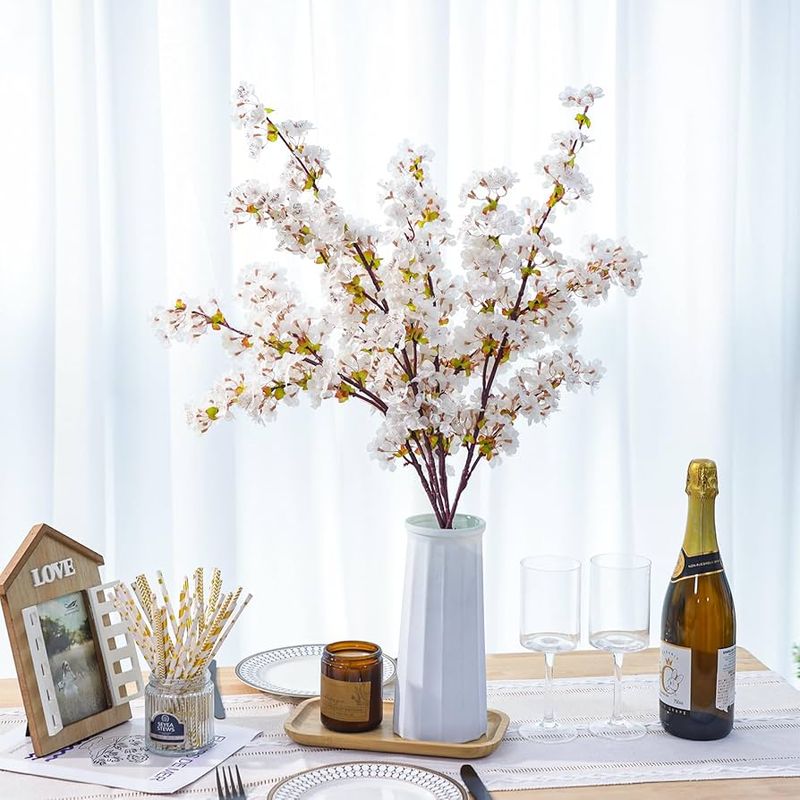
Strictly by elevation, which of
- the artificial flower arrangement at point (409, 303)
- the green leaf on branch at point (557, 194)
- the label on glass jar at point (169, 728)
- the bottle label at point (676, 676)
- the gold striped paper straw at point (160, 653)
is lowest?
the label on glass jar at point (169, 728)

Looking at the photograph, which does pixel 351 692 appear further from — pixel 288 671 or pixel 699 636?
pixel 699 636

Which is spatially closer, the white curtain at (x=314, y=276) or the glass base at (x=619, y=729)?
the glass base at (x=619, y=729)

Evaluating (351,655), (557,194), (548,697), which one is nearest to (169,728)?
(351,655)

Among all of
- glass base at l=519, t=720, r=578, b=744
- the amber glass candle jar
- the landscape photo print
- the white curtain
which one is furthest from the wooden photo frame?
the white curtain

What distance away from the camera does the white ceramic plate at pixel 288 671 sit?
1364 mm

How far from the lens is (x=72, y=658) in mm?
1200

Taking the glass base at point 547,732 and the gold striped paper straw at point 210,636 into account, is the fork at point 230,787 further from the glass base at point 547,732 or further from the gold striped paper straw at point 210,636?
the glass base at point 547,732

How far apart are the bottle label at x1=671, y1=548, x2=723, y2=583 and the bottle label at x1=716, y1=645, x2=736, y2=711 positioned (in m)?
0.09

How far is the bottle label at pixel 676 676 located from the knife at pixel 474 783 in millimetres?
255

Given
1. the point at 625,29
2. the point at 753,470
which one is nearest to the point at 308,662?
the point at 753,470

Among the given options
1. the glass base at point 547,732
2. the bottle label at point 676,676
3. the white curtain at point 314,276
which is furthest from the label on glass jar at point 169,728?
the white curtain at point 314,276

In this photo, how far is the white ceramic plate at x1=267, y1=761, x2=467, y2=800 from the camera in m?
1.07

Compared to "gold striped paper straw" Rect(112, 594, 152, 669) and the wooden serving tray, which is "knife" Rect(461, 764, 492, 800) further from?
"gold striped paper straw" Rect(112, 594, 152, 669)

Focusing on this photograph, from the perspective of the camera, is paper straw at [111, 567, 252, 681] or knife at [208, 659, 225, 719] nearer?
paper straw at [111, 567, 252, 681]
